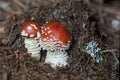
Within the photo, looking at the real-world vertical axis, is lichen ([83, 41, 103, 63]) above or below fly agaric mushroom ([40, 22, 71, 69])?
below

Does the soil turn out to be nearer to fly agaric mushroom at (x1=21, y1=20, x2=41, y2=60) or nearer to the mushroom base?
the mushroom base

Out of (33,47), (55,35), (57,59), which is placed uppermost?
(55,35)

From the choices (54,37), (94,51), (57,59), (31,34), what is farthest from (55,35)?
(94,51)

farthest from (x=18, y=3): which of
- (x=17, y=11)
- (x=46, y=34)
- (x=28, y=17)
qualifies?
(x=46, y=34)

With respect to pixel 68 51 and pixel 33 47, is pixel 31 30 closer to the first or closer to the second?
pixel 33 47

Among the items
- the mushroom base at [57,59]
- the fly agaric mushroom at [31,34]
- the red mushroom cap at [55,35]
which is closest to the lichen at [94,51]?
the mushroom base at [57,59]

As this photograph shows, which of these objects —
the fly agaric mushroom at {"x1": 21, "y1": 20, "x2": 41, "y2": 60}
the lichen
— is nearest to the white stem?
the fly agaric mushroom at {"x1": 21, "y1": 20, "x2": 41, "y2": 60}
